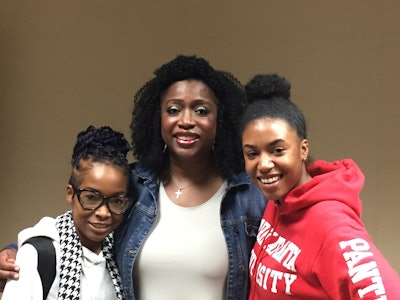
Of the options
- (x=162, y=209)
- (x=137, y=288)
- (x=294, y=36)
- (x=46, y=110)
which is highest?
(x=294, y=36)

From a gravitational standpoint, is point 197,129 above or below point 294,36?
below

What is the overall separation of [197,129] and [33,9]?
4.64ft

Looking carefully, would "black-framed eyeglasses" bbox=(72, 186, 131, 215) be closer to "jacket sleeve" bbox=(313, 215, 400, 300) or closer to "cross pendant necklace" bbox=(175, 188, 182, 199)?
"cross pendant necklace" bbox=(175, 188, 182, 199)

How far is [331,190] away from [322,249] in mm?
159

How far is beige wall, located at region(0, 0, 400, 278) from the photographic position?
230 centimetres

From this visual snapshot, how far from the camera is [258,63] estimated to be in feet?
7.65

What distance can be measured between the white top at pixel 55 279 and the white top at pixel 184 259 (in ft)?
0.48

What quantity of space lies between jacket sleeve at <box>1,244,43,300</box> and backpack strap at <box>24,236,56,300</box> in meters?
0.01

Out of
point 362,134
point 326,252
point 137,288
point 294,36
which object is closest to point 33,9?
point 294,36

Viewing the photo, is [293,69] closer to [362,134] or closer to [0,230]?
[362,134]

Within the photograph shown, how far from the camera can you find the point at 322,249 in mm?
991

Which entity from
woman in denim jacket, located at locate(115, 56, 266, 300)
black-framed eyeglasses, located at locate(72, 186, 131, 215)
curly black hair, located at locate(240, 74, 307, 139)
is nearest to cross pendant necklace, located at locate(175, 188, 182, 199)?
woman in denim jacket, located at locate(115, 56, 266, 300)

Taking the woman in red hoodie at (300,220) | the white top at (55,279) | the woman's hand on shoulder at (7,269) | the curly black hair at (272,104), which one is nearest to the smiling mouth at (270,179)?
the woman in red hoodie at (300,220)

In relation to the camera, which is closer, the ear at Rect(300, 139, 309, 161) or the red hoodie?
the red hoodie
